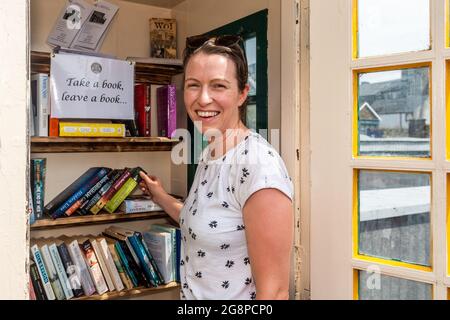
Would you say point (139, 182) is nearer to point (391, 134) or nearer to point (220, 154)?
point (220, 154)

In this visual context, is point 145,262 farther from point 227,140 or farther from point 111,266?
point 227,140

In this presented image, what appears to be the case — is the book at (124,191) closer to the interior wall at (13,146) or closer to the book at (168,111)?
the book at (168,111)

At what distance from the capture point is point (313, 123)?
1.40 metres

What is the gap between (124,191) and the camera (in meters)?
2.05

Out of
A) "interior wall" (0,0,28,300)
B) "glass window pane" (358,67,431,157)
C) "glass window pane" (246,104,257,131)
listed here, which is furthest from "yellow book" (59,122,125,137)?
"glass window pane" (358,67,431,157)

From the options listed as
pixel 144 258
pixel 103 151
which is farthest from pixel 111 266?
pixel 103 151

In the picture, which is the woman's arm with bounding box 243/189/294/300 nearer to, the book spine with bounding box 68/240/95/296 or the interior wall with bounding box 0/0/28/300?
the interior wall with bounding box 0/0/28/300

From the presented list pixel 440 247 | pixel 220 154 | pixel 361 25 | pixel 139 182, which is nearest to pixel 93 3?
pixel 139 182

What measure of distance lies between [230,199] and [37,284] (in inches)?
40.9

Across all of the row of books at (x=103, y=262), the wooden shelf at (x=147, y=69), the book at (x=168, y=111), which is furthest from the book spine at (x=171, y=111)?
the row of books at (x=103, y=262)

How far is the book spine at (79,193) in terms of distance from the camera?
1900mm

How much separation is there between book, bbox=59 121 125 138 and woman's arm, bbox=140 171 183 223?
0.75 ft

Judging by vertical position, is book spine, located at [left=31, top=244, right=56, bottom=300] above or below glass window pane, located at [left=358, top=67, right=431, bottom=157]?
below

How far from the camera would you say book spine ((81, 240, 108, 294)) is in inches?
75.0
